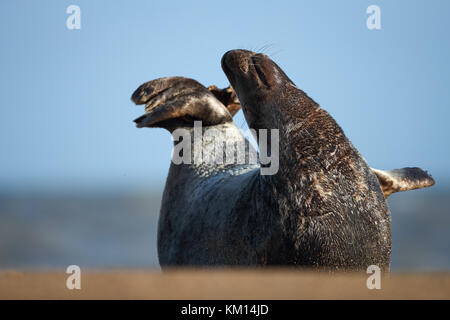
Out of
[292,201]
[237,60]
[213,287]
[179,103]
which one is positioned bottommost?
[213,287]

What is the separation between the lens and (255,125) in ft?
14.2

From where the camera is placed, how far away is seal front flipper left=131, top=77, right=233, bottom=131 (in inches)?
236

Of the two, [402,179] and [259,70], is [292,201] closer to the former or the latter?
[259,70]

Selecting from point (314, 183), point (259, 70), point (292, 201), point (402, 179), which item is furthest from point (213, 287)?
point (402, 179)

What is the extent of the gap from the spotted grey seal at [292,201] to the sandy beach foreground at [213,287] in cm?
57

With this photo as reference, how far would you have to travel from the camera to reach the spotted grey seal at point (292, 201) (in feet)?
12.9

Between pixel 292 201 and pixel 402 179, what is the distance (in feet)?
5.89

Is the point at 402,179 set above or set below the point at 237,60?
below

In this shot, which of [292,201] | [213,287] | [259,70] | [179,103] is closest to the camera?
[213,287]

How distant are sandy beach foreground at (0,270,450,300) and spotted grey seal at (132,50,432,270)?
22.5 inches

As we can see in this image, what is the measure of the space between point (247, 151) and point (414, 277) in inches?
96.2

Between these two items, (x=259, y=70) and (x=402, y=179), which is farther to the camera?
(x=402, y=179)

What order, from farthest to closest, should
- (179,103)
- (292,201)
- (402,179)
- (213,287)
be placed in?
(179,103) < (402,179) < (292,201) < (213,287)

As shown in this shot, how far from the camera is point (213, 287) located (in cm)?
297
